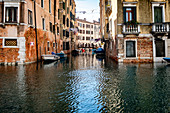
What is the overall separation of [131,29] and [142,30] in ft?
4.28

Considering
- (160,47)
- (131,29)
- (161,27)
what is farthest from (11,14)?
(160,47)

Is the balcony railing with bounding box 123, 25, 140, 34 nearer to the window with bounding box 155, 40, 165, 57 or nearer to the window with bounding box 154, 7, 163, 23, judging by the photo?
the window with bounding box 154, 7, 163, 23

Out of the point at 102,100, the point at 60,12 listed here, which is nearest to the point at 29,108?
the point at 102,100

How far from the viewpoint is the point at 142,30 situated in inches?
792

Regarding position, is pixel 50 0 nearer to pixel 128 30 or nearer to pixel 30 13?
pixel 30 13

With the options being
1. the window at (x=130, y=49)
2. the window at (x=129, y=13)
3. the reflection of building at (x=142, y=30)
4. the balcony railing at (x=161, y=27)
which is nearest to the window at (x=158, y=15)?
the reflection of building at (x=142, y=30)

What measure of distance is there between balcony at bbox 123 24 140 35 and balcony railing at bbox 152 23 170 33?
1752 millimetres

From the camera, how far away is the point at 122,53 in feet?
Result: 66.6

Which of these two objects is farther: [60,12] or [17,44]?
[60,12]

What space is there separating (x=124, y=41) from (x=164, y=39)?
14.7 ft

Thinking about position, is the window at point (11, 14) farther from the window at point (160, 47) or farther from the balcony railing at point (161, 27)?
the window at point (160, 47)

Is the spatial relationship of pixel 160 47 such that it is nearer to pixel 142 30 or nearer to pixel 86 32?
pixel 142 30

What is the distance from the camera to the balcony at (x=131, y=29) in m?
19.8

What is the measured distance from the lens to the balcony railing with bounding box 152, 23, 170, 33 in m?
19.4
